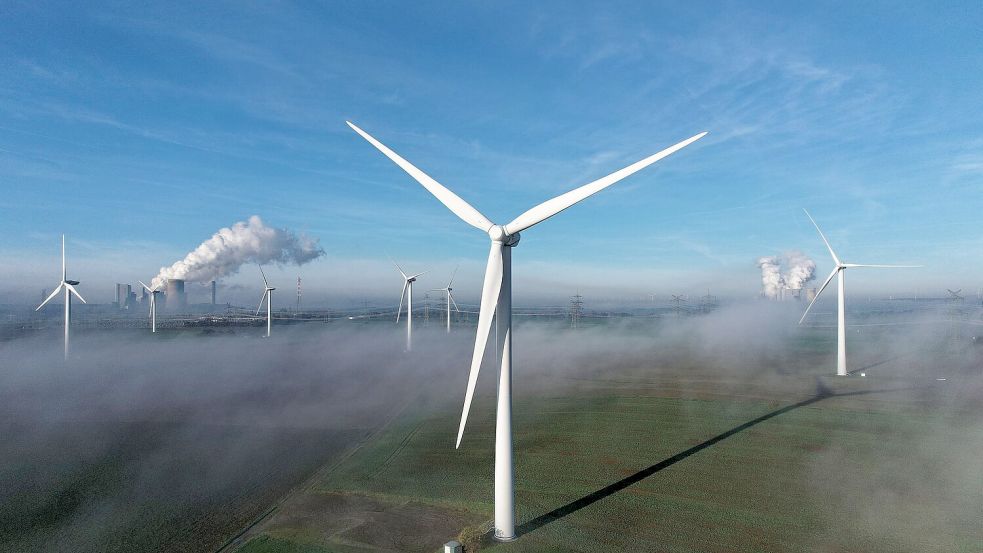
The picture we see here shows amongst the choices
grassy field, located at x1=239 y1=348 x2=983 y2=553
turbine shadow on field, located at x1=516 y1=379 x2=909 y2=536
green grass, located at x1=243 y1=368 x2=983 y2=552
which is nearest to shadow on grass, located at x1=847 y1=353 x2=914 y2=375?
grassy field, located at x1=239 y1=348 x2=983 y2=553

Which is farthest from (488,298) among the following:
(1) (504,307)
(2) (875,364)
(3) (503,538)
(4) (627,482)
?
(2) (875,364)

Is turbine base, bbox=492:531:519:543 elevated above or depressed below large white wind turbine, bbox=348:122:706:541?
below

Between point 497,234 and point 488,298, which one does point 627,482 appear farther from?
point 497,234

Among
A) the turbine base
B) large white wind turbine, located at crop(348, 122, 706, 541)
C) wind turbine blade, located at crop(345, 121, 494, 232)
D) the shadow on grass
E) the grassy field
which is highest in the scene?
wind turbine blade, located at crop(345, 121, 494, 232)

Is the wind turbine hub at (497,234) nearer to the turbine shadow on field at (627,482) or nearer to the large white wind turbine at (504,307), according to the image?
the large white wind turbine at (504,307)

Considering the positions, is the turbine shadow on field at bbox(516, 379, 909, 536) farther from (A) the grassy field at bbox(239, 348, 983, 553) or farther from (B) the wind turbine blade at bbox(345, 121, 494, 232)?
(B) the wind turbine blade at bbox(345, 121, 494, 232)

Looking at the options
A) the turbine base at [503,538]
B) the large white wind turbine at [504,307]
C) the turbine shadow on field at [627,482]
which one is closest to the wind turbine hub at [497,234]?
the large white wind turbine at [504,307]

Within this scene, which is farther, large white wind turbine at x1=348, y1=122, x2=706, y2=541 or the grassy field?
the grassy field
